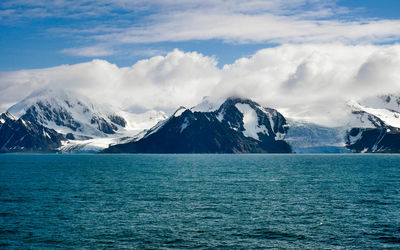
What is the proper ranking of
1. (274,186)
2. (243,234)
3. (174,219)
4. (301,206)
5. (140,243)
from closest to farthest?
(140,243) → (243,234) → (174,219) → (301,206) → (274,186)

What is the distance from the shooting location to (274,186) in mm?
117250

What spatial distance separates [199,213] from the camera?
75688 millimetres

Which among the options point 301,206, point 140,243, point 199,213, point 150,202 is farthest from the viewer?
point 150,202

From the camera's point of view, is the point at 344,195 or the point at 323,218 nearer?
the point at 323,218

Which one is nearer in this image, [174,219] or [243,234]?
[243,234]

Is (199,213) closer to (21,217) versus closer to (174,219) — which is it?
(174,219)

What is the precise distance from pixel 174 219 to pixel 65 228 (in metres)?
16.1

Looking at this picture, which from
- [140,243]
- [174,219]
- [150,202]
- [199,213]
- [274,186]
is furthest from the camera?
[274,186]

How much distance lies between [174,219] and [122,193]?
114ft

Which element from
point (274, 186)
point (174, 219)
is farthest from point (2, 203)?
point (274, 186)

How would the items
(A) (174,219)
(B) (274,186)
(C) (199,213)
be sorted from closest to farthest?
(A) (174,219) < (C) (199,213) < (B) (274,186)

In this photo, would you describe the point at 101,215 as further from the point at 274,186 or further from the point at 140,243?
the point at 274,186

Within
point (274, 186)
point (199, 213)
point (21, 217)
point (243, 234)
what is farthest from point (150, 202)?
point (274, 186)

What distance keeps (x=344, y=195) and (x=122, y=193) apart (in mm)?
47980
